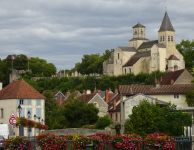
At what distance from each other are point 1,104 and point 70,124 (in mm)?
9620

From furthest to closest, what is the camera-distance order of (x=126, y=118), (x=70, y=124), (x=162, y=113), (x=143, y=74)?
1. (x=143, y=74)
2. (x=70, y=124)
3. (x=126, y=118)
4. (x=162, y=113)

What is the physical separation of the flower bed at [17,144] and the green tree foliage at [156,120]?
15.1 metres

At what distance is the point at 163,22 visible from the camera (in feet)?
367

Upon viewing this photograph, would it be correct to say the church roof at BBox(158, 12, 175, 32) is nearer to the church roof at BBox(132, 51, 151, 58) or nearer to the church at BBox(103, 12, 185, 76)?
the church at BBox(103, 12, 185, 76)

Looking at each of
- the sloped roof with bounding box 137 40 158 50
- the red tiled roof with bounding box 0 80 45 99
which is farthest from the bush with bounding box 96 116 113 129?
the sloped roof with bounding box 137 40 158 50

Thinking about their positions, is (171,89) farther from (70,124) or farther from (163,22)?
(163,22)

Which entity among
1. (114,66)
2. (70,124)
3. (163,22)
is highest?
(163,22)

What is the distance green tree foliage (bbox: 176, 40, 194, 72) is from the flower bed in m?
84.6

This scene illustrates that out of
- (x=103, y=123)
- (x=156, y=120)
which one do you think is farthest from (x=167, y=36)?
(x=156, y=120)

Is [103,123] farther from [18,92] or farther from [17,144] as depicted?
[17,144]

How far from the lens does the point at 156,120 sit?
41.5 m

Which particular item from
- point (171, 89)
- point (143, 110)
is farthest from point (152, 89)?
point (143, 110)

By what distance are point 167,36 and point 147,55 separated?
6531 mm

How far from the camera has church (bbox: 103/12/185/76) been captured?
105938 millimetres
